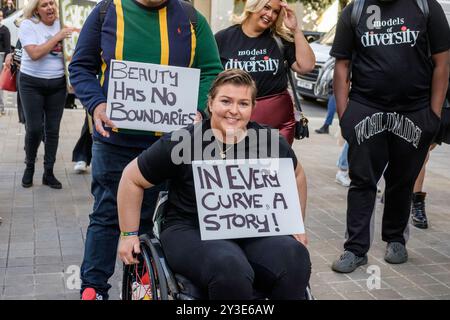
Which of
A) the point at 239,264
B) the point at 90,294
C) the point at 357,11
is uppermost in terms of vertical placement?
the point at 357,11

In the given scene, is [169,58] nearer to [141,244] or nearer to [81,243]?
[141,244]

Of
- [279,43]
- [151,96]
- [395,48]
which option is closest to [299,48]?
[279,43]

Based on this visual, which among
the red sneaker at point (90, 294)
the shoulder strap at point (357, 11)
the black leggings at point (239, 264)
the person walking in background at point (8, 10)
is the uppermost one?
the shoulder strap at point (357, 11)

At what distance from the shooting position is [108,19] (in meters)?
3.26

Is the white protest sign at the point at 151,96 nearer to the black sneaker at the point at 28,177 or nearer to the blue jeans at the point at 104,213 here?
the blue jeans at the point at 104,213

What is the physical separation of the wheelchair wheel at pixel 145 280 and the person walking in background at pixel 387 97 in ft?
5.57

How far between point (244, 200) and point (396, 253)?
6.92 feet

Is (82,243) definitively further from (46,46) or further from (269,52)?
(46,46)

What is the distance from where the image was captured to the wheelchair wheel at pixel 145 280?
2.63 metres

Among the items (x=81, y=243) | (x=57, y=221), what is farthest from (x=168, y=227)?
(x=57, y=221)

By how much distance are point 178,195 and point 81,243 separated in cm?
191

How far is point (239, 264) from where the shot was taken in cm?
265

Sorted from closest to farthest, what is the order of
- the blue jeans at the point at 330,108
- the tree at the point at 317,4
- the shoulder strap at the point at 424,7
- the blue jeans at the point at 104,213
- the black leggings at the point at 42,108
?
the blue jeans at the point at 104,213
the shoulder strap at the point at 424,7
the black leggings at the point at 42,108
the blue jeans at the point at 330,108
the tree at the point at 317,4

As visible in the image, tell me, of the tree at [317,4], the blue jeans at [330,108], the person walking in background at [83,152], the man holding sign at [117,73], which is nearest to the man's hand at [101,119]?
the man holding sign at [117,73]
